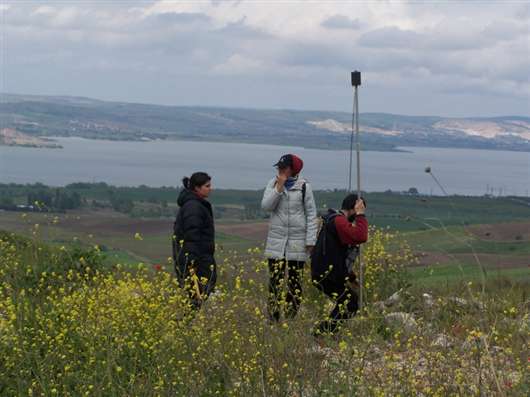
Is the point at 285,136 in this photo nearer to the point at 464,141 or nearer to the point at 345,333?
the point at 464,141

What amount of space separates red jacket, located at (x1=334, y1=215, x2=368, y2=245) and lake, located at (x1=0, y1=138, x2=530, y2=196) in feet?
274

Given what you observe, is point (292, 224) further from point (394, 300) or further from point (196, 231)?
point (394, 300)

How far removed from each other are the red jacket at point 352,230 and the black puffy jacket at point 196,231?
5.35 feet

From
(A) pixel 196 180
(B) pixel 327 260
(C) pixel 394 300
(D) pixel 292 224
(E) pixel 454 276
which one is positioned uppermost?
(A) pixel 196 180

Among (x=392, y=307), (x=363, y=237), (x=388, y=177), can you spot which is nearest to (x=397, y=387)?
(x=363, y=237)

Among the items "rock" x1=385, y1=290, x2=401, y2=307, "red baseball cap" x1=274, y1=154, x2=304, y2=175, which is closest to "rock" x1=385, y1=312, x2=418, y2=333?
"rock" x1=385, y1=290, x2=401, y2=307

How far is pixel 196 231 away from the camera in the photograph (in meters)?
8.77

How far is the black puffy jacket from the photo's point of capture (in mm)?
8750

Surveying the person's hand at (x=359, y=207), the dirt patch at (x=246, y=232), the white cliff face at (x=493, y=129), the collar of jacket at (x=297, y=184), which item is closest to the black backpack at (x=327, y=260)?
the person's hand at (x=359, y=207)

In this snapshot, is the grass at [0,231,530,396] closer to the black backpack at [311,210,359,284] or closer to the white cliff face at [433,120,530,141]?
the black backpack at [311,210,359,284]

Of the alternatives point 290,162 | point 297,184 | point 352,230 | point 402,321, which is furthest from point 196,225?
point 402,321

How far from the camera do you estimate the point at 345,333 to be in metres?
6.06

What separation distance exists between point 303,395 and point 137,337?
4.35 feet

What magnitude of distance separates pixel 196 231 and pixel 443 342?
341 centimetres
